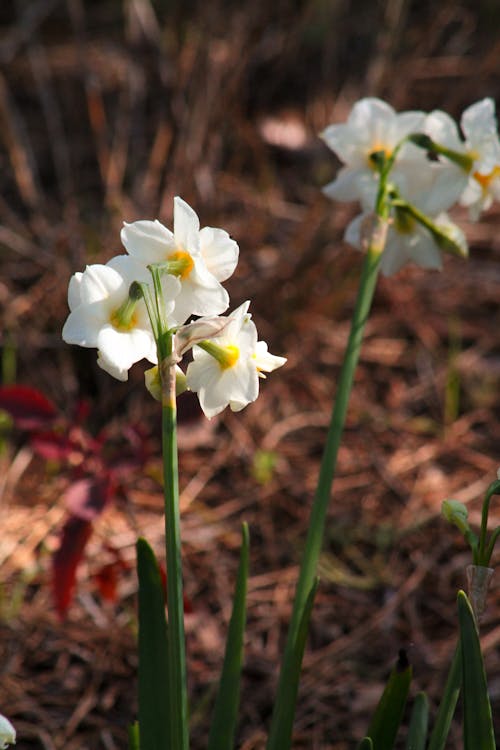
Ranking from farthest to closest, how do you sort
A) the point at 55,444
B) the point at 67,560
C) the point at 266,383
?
the point at 266,383 → the point at 55,444 → the point at 67,560

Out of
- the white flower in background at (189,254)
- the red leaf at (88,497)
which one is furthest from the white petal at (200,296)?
the red leaf at (88,497)

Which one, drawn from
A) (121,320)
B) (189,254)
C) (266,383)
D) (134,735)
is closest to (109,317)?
(121,320)

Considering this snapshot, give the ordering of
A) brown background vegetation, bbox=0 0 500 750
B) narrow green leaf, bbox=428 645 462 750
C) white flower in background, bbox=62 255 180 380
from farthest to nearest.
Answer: brown background vegetation, bbox=0 0 500 750 < narrow green leaf, bbox=428 645 462 750 < white flower in background, bbox=62 255 180 380

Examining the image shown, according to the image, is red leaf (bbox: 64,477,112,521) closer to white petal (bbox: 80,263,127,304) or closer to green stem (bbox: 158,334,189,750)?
green stem (bbox: 158,334,189,750)

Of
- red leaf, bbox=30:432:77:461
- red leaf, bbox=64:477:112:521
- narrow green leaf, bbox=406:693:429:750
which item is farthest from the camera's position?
red leaf, bbox=30:432:77:461

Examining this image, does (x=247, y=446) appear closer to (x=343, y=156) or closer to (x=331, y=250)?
(x=331, y=250)

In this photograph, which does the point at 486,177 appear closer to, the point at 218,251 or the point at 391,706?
the point at 218,251

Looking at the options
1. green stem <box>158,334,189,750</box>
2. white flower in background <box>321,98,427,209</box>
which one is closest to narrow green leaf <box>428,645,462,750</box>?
green stem <box>158,334,189,750</box>
